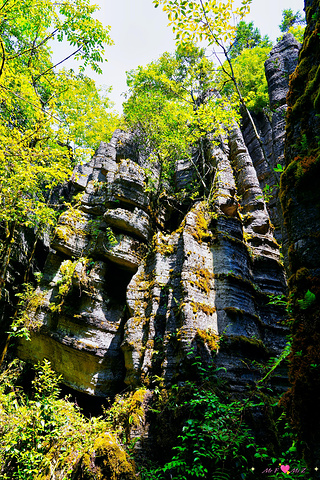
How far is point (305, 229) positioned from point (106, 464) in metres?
5.30

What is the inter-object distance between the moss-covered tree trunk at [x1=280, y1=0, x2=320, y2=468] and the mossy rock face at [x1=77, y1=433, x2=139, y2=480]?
361cm

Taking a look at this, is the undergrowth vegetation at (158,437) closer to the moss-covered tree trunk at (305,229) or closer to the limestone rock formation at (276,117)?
the moss-covered tree trunk at (305,229)

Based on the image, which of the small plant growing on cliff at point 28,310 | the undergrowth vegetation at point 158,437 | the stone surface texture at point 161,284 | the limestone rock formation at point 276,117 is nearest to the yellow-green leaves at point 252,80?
the limestone rock formation at point 276,117

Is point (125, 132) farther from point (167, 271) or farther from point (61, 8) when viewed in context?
point (167, 271)

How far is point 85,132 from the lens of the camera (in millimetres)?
18453

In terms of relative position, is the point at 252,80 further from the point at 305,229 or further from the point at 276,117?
the point at 305,229

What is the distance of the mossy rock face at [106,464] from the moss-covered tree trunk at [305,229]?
3609 millimetres

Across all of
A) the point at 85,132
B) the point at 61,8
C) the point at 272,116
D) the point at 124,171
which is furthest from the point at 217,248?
the point at 85,132

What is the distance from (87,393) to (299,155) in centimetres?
923

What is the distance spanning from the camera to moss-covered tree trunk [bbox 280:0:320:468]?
2.79 meters

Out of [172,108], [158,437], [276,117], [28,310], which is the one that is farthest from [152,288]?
[276,117]

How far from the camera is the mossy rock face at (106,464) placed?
478 cm

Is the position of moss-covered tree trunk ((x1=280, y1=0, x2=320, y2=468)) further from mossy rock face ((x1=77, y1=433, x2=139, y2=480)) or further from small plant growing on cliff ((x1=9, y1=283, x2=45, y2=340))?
small plant growing on cliff ((x1=9, y1=283, x2=45, y2=340))

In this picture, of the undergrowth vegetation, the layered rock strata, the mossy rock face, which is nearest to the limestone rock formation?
the layered rock strata
